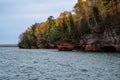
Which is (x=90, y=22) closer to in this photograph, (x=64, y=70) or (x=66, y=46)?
(x=66, y=46)

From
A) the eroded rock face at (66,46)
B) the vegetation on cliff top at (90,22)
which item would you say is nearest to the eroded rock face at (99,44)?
the vegetation on cliff top at (90,22)

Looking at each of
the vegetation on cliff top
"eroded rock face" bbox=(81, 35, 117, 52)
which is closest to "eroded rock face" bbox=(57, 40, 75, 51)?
the vegetation on cliff top

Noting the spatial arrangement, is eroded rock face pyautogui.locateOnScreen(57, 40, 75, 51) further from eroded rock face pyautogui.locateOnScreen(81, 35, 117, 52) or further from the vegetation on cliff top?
eroded rock face pyautogui.locateOnScreen(81, 35, 117, 52)

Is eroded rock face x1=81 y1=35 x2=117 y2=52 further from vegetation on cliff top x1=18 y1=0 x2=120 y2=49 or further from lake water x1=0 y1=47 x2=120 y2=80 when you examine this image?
lake water x1=0 y1=47 x2=120 y2=80

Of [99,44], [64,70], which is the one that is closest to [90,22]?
[99,44]

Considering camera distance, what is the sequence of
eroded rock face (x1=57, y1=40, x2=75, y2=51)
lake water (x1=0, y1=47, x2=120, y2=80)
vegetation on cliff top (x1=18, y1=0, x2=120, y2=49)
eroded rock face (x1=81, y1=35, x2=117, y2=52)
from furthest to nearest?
eroded rock face (x1=57, y1=40, x2=75, y2=51) → vegetation on cliff top (x1=18, y1=0, x2=120, y2=49) → eroded rock face (x1=81, y1=35, x2=117, y2=52) → lake water (x1=0, y1=47, x2=120, y2=80)

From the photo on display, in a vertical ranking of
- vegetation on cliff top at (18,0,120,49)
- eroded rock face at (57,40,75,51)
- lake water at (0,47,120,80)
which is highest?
vegetation on cliff top at (18,0,120,49)

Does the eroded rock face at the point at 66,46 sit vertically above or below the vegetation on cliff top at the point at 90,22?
below

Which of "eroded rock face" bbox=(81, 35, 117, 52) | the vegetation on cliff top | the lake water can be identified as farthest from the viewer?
the vegetation on cliff top

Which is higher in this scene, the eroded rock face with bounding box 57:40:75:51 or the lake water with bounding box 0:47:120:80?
the eroded rock face with bounding box 57:40:75:51

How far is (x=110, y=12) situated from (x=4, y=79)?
61.6 m

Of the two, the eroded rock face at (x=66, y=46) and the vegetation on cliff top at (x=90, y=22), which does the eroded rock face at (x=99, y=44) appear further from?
the eroded rock face at (x=66, y=46)

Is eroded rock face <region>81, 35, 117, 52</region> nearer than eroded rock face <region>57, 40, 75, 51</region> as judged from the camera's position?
Yes

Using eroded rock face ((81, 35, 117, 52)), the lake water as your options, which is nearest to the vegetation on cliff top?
eroded rock face ((81, 35, 117, 52))
